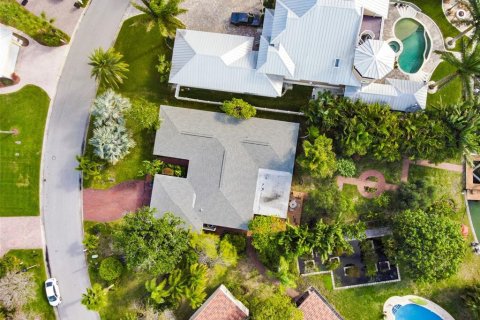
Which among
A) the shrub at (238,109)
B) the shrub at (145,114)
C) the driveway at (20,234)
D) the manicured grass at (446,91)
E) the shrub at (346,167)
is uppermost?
the manicured grass at (446,91)

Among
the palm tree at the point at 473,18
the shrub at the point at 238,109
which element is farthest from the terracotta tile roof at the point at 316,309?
the palm tree at the point at 473,18

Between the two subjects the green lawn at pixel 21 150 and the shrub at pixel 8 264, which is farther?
the green lawn at pixel 21 150

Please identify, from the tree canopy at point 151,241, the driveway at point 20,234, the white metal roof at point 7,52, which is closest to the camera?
the tree canopy at point 151,241

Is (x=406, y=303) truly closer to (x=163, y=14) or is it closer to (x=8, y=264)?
(x=163, y=14)

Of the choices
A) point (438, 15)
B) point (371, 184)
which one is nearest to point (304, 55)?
point (371, 184)

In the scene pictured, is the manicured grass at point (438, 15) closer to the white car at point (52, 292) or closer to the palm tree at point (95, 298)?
the palm tree at point (95, 298)

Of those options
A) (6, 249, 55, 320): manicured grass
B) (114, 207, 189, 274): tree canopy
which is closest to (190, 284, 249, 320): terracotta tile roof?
(114, 207, 189, 274): tree canopy
